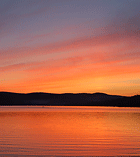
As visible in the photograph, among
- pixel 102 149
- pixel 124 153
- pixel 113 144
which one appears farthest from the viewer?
pixel 113 144

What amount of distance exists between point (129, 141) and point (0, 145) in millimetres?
10619

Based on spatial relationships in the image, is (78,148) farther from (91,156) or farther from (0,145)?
(0,145)

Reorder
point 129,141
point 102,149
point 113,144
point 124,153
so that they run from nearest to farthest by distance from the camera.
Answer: point 124,153
point 102,149
point 113,144
point 129,141

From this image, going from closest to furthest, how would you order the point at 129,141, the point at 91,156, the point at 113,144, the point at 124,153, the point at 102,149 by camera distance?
the point at 91,156 < the point at 124,153 < the point at 102,149 < the point at 113,144 < the point at 129,141

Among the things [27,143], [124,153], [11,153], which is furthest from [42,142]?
[124,153]

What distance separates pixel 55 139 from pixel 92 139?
129 inches

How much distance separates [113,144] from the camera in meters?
21.6

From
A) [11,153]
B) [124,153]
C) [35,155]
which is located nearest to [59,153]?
[35,155]

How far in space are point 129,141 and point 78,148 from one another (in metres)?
5.60

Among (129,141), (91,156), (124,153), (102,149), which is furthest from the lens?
(129,141)

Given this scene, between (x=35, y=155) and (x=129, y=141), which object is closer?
(x=35, y=155)

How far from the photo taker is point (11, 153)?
17.5 m

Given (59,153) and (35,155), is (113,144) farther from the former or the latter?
(35,155)

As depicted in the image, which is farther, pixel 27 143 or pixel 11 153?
pixel 27 143
